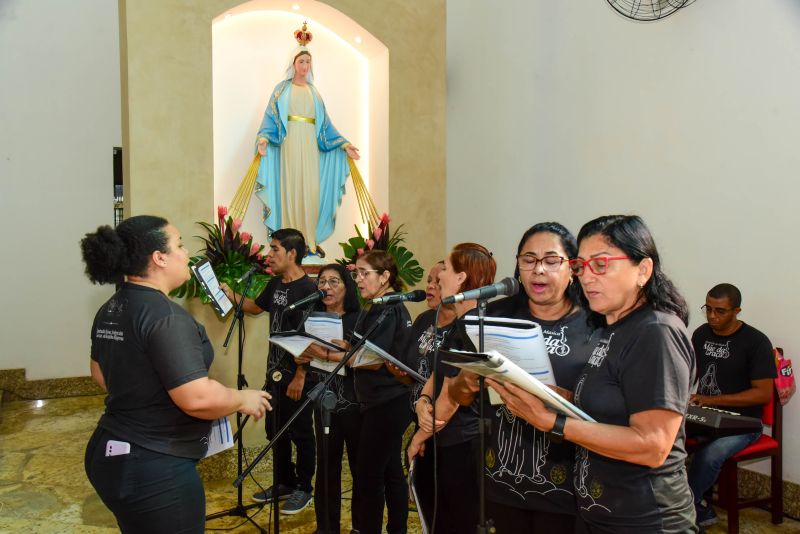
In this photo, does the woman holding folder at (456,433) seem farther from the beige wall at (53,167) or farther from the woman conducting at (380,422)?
the beige wall at (53,167)

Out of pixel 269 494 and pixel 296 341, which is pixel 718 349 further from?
pixel 269 494

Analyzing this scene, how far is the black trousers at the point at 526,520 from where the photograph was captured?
183 cm

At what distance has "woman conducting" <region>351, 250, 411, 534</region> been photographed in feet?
9.36

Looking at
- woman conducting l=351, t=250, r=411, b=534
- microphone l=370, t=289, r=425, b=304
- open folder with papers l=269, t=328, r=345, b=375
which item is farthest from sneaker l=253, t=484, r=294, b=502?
microphone l=370, t=289, r=425, b=304

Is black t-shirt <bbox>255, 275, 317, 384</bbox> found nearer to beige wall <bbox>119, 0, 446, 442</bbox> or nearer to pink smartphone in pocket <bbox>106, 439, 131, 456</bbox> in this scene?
beige wall <bbox>119, 0, 446, 442</bbox>

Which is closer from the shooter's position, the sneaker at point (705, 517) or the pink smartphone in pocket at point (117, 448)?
the pink smartphone in pocket at point (117, 448)

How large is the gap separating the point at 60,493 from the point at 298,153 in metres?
2.75

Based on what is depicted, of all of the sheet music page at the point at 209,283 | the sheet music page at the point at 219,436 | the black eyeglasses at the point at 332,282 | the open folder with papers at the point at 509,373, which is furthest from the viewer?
the black eyeglasses at the point at 332,282

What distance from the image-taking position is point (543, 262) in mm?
1979

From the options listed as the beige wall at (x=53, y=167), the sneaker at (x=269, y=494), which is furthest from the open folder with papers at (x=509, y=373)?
the beige wall at (x=53, y=167)

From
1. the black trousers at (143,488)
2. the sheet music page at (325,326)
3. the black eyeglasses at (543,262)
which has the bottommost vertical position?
the black trousers at (143,488)

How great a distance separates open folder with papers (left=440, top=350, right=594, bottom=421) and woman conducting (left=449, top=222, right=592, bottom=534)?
317 mm

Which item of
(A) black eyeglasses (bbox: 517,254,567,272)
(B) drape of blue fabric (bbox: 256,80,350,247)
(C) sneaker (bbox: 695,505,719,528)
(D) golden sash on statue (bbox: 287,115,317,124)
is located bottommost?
(C) sneaker (bbox: 695,505,719,528)

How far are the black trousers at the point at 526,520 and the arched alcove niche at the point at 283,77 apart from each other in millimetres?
3377
